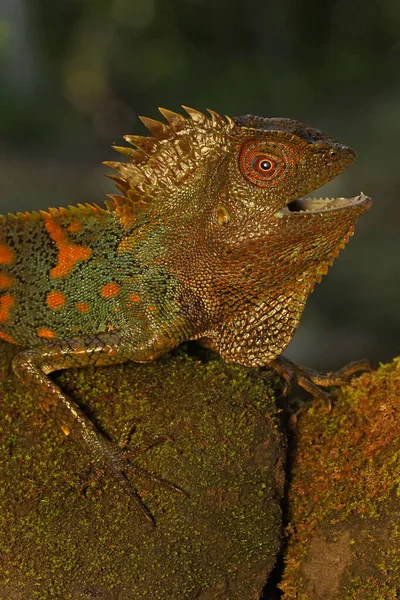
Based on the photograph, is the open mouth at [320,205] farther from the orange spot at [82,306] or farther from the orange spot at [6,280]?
the orange spot at [6,280]

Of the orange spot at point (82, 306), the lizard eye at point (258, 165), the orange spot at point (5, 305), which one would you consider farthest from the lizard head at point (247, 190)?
the orange spot at point (5, 305)

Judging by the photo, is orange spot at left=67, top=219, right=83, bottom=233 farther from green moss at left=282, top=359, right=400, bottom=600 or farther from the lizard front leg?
green moss at left=282, top=359, right=400, bottom=600

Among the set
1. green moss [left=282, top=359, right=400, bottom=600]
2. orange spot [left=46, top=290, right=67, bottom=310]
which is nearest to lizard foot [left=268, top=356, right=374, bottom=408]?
green moss [left=282, top=359, right=400, bottom=600]

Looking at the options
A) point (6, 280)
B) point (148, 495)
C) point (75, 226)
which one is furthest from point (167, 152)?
point (148, 495)

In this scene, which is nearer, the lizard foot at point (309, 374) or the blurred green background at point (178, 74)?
the lizard foot at point (309, 374)

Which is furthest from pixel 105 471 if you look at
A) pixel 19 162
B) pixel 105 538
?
pixel 19 162
